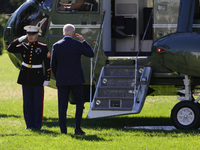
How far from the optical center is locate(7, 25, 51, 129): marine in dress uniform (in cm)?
716

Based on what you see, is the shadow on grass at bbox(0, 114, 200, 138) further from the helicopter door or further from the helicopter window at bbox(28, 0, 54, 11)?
the helicopter window at bbox(28, 0, 54, 11)

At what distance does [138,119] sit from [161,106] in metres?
2.49

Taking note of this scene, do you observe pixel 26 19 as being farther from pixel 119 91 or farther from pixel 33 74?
pixel 119 91

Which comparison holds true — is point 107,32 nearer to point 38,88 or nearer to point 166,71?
point 166,71

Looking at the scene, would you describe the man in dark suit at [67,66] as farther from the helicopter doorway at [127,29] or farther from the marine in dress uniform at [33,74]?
the helicopter doorway at [127,29]

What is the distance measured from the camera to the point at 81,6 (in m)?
8.48

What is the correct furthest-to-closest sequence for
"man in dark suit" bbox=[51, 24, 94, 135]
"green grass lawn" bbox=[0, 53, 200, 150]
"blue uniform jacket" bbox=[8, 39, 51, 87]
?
"blue uniform jacket" bbox=[8, 39, 51, 87]
"man in dark suit" bbox=[51, 24, 94, 135]
"green grass lawn" bbox=[0, 53, 200, 150]

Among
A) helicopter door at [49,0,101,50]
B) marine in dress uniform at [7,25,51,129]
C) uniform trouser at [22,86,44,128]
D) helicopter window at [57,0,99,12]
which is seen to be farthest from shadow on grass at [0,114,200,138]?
helicopter window at [57,0,99,12]

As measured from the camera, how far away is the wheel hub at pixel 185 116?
750 cm

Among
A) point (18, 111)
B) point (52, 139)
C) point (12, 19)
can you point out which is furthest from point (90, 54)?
point (18, 111)

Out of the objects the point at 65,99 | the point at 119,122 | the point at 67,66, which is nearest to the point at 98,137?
the point at 65,99

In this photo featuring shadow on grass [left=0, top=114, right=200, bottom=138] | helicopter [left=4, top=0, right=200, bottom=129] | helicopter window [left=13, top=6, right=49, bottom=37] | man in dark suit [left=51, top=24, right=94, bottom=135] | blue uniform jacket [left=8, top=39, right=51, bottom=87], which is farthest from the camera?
helicopter window [left=13, top=6, right=49, bottom=37]

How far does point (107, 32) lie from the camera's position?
878 centimetres

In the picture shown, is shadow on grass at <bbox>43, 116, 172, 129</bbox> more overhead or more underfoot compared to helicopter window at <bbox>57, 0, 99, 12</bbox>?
more underfoot
